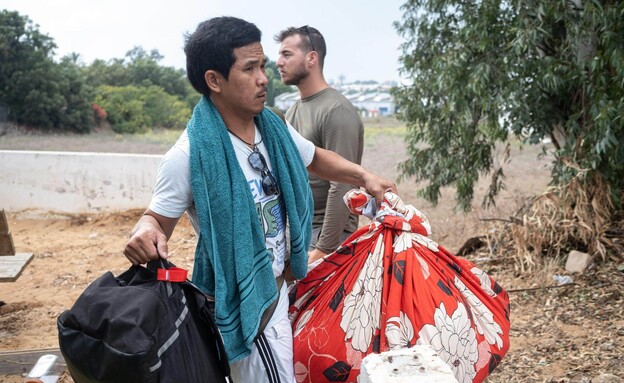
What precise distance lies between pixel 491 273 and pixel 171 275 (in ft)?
15.3

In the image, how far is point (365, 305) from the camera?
2.37 m

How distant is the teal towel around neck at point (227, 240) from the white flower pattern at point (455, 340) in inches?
21.1

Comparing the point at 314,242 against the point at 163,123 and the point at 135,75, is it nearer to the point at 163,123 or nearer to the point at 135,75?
the point at 163,123

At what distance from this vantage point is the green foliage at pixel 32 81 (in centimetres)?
1831

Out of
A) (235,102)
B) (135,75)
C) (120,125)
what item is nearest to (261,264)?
(235,102)

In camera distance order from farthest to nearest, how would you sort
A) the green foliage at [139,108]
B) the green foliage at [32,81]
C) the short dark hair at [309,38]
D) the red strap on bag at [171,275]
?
the green foliage at [139,108] < the green foliage at [32,81] < the short dark hair at [309,38] < the red strap on bag at [171,275]

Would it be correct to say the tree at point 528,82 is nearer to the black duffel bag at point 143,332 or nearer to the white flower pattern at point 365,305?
the white flower pattern at point 365,305

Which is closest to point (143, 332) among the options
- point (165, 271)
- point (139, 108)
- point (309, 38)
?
point (165, 271)

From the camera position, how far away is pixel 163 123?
24.1 meters

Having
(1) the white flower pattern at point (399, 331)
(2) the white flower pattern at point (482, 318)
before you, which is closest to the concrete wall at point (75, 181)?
(2) the white flower pattern at point (482, 318)

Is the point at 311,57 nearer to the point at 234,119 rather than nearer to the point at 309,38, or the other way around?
the point at 309,38

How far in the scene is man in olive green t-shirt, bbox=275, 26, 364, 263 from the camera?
3.53m

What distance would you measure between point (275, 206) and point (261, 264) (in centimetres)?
24

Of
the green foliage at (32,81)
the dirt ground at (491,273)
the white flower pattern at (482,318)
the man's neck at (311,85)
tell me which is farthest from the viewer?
the green foliage at (32,81)
